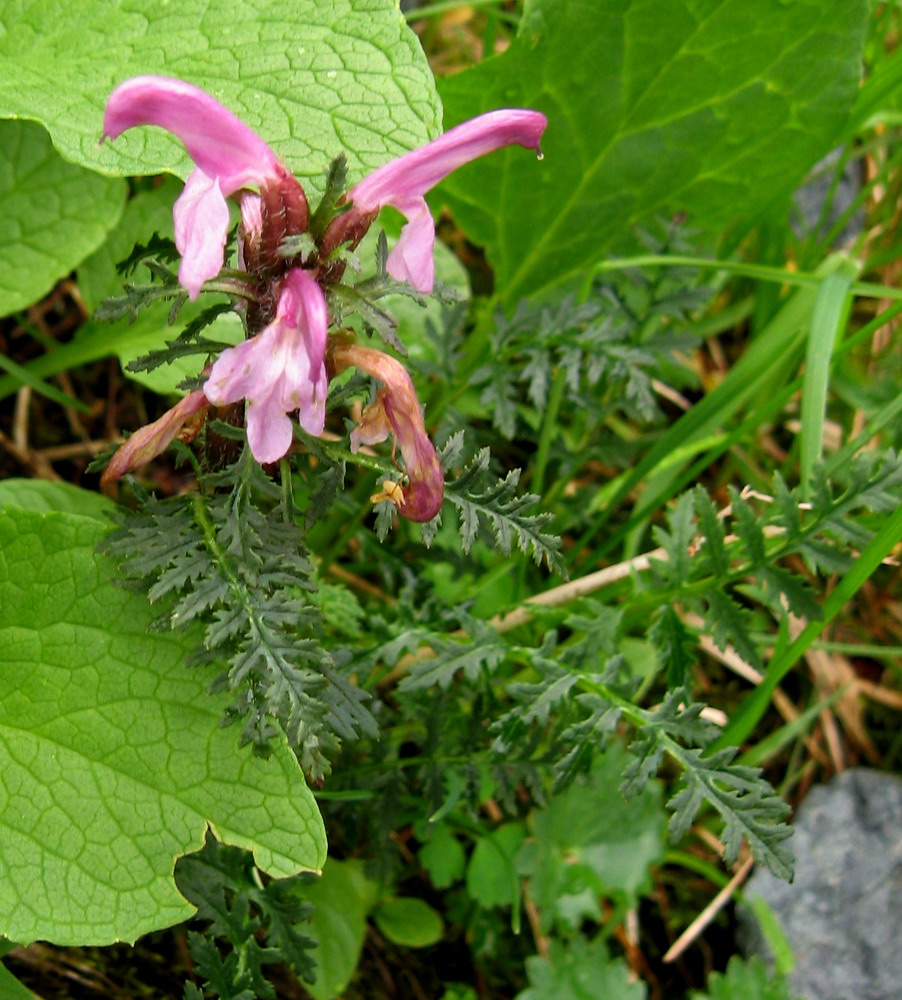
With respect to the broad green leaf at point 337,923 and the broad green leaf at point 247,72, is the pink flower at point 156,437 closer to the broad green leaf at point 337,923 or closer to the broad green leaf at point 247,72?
the broad green leaf at point 247,72

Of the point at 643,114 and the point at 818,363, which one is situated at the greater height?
the point at 643,114

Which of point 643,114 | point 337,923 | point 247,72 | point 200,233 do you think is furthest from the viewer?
point 643,114

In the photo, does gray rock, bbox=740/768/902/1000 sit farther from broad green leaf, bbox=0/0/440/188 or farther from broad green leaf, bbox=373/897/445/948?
broad green leaf, bbox=0/0/440/188

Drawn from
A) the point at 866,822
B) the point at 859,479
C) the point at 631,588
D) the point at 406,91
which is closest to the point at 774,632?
Answer: the point at 866,822

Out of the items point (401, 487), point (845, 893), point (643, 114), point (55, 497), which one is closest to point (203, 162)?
point (401, 487)

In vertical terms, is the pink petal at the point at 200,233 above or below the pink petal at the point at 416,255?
above

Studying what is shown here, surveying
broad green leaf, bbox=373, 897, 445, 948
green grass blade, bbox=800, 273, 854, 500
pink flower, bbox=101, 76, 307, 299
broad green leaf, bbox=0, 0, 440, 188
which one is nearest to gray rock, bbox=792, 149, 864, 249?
green grass blade, bbox=800, 273, 854, 500

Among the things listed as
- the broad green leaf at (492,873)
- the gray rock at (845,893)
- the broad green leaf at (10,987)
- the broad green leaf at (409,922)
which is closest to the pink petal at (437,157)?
→ the broad green leaf at (10,987)

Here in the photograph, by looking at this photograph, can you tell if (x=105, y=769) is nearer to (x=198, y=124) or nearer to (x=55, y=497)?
(x=55, y=497)
